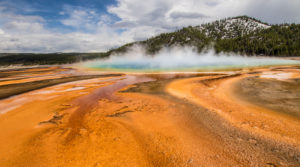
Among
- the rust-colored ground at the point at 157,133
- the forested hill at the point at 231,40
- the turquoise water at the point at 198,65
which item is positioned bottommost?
the rust-colored ground at the point at 157,133

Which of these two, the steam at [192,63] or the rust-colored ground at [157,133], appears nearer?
the rust-colored ground at [157,133]

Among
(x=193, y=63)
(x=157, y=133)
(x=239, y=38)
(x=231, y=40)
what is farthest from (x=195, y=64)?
(x=239, y=38)

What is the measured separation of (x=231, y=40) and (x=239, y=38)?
15.8 feet

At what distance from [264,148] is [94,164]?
5.36 metres

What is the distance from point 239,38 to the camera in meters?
89.0

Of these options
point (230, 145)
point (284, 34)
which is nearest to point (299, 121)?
point (230, 145)

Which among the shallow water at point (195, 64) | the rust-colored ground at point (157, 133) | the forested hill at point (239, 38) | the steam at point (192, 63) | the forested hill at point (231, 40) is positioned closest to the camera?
the rust-colored ground at point (157, 133)

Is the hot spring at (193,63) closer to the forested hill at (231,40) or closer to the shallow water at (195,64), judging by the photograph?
the shallow water at (195,64)

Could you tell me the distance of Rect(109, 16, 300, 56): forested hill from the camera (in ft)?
226

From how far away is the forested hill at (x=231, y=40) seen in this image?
70006mm

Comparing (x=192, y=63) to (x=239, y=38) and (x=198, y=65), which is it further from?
(x=239, y=38)

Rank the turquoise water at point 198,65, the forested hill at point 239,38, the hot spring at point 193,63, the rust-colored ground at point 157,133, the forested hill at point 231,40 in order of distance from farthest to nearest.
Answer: the forested hill at point 231,40
the forested hill at point 239,38
the hot spring at point 193,63
the turquoise water at point 198,65
the rust-colored ground at point 157,133

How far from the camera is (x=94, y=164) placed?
4.01 meters

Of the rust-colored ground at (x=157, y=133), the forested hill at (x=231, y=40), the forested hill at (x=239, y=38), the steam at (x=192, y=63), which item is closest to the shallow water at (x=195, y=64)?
the steam at (x=192, y=63)
